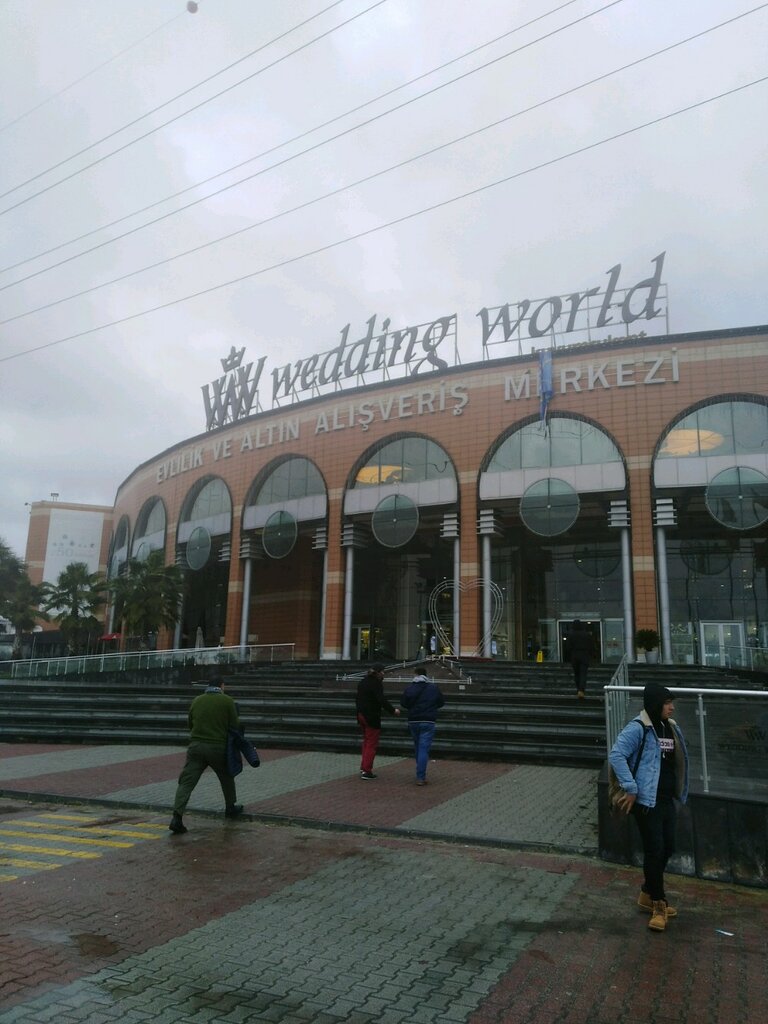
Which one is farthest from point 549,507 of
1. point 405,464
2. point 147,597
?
point 147,597

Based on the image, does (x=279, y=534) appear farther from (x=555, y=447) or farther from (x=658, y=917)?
(x=658, y=917)

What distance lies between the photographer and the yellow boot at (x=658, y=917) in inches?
196

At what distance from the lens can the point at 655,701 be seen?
18.3 ft

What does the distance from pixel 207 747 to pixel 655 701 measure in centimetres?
488

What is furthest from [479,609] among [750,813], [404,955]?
[404,955]

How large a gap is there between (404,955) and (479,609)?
1045 inches

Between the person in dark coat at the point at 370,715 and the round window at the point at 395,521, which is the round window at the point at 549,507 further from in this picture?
the person in dark coat at the point at 370,715

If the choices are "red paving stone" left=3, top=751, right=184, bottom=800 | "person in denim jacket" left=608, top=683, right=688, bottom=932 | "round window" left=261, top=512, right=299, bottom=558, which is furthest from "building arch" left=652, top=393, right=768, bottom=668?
"person in denim jacket" left=608, top=683, right=688, bottom=932

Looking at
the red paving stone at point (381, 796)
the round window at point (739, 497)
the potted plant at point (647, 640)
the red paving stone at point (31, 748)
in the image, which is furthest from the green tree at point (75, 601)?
the red paving stone at point (381, 796)

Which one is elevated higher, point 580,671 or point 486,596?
point 486,596

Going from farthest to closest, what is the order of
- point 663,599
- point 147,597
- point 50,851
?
point 147,597, point 663,599, point 50,851

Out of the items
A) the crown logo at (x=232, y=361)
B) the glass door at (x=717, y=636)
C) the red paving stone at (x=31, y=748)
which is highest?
the crown logo at (x=232, y=361)

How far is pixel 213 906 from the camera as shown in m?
5.46

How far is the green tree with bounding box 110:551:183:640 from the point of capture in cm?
3522
